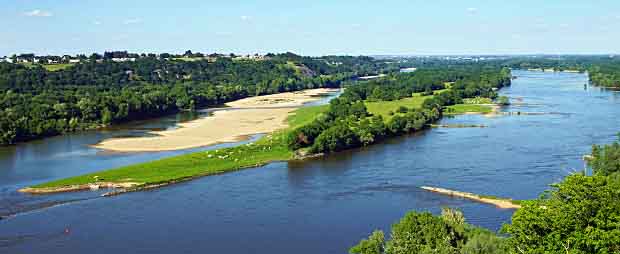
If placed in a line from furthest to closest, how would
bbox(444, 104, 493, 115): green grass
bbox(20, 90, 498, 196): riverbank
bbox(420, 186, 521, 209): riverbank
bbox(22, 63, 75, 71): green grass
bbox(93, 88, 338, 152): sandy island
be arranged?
bbox(22, 63, 75, 71): green grass < bbox(444, 104, 493, 115): green grass < bbox(93, 88, 338, 152): sandy island < bbox(20, 90, 498, 196): riverbank < bbox(420, 186, 521, 209): riverbank

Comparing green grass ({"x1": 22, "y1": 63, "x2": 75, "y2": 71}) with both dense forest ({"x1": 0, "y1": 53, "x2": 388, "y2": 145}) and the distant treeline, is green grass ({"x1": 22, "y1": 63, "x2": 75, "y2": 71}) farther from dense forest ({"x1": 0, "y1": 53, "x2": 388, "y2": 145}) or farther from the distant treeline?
the distant treeline

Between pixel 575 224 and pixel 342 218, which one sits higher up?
pixel 575 224

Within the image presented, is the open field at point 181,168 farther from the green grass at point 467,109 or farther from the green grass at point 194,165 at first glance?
the green grass at point 467,109

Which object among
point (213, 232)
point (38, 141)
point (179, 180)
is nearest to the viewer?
point (213, 232)

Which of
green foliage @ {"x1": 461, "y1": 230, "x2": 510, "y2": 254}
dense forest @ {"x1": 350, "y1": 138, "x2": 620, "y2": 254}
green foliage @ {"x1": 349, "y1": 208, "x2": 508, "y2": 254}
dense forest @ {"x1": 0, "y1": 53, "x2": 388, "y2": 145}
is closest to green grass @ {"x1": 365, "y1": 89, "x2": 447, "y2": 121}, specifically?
dense forest @ {"x1": 0, "y1": 53, "x2": 388, "y2": 145}

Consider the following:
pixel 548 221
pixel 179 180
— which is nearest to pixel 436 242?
pixel 548 221

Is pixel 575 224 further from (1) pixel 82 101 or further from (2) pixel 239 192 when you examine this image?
(1) pixel 82 101

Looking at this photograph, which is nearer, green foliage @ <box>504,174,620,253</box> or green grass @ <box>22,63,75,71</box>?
green foliage @ <box>504,174,620,253</box>

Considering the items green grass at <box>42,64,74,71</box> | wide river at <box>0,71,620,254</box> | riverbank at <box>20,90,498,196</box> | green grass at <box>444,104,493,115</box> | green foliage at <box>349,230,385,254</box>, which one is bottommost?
wide river at <box>0,71,620,254</box>
